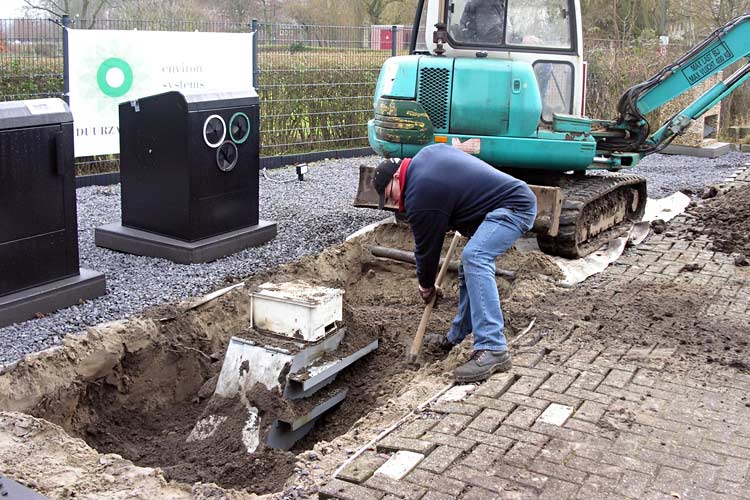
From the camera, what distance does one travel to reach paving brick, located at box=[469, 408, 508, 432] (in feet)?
14.7

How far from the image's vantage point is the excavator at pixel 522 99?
8.37 m

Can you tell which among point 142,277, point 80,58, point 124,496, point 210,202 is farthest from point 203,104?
point 124,496

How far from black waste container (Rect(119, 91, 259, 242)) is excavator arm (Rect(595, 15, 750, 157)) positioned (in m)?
4.38

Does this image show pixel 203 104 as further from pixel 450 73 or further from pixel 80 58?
pixel 80 58

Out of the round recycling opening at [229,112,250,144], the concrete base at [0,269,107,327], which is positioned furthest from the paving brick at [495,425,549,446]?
the round recycling opening at [229,112,250,144]

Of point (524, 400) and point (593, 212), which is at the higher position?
point (593, 212)

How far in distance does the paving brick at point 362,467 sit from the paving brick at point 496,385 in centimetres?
101

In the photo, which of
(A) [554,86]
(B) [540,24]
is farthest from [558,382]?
(B) [540,24]

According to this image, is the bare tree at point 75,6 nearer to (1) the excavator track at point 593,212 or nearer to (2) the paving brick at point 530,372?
(1) the excavator track at point 593,212

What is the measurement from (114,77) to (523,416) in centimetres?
856

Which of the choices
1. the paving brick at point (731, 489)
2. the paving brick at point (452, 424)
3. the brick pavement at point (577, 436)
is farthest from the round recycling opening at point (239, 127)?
the paving brick at point (731, 489)

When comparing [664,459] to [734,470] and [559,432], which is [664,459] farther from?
[559,432]

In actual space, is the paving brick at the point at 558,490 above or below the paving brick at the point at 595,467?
below

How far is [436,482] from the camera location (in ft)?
12.8
